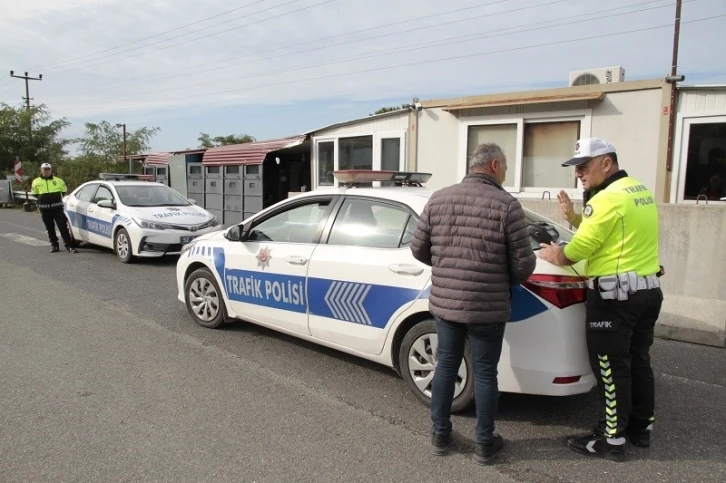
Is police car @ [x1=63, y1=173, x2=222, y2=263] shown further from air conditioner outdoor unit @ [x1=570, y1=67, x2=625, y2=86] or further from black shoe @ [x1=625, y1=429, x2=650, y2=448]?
black shoe @ [x1=625, y1=429, x2=650, y2=448]

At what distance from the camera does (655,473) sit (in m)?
2.95

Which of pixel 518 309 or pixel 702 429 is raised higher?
pixel 518 309

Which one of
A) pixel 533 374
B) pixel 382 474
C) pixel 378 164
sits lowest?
pixel 382 474

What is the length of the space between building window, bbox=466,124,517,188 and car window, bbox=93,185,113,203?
22.8 feet

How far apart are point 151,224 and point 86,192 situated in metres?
2.76

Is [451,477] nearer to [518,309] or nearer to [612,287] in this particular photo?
[518,309]

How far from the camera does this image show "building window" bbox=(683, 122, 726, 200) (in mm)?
7277

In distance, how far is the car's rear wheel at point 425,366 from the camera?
352 centimetres

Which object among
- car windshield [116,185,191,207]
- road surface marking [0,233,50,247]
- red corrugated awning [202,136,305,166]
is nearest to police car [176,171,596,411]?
car windshield [116,185,191,207]

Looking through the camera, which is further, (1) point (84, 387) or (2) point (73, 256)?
(2) point (73, 256)

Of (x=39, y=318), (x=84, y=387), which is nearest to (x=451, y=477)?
(x=84, y=387)

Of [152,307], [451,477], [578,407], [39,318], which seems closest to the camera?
[451,477]

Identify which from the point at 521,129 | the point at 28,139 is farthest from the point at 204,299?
the point at 28,139

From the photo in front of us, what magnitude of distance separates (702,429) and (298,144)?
1067cm
